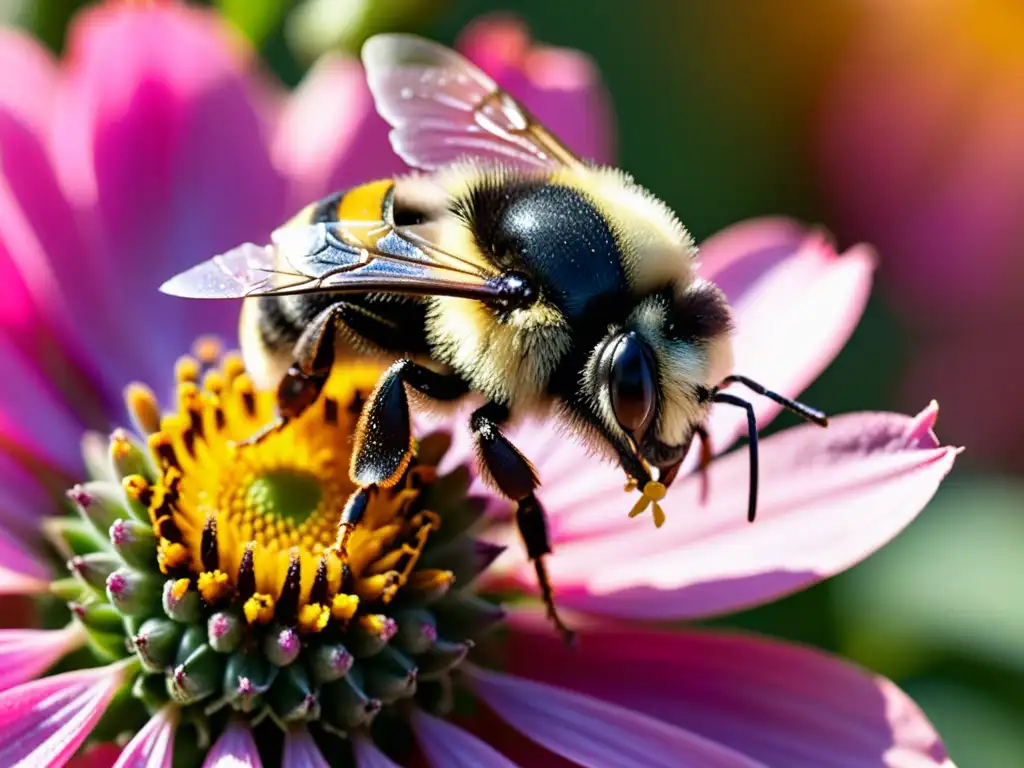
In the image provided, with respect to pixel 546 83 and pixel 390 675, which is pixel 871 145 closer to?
pixel 546 83

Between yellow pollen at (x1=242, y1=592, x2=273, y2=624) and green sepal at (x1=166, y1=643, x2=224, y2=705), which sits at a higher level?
yellow pollen at (x1=242, y1=592, x2=273, y2=624)

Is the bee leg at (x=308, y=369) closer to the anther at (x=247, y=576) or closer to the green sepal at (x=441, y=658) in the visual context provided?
the anther at (x=247, y=576)

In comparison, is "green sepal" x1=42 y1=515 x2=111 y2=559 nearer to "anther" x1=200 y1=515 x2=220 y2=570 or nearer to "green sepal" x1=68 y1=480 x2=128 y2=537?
"green sepal" x1=68 y1=480 x2=128 y2=537

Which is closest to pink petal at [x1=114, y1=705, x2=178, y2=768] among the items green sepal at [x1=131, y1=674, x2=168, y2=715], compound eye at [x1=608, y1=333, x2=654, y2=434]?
green sepal at [x1=131, y1=674, x2=168, y2=715]

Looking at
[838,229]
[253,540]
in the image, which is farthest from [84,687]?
[838,229]

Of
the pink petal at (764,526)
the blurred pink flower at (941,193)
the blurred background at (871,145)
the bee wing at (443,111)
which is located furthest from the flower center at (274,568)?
the blurred pink flower at (941,193)

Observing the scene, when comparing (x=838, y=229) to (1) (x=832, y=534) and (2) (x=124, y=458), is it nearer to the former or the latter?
(1) (x=832, y=534)
